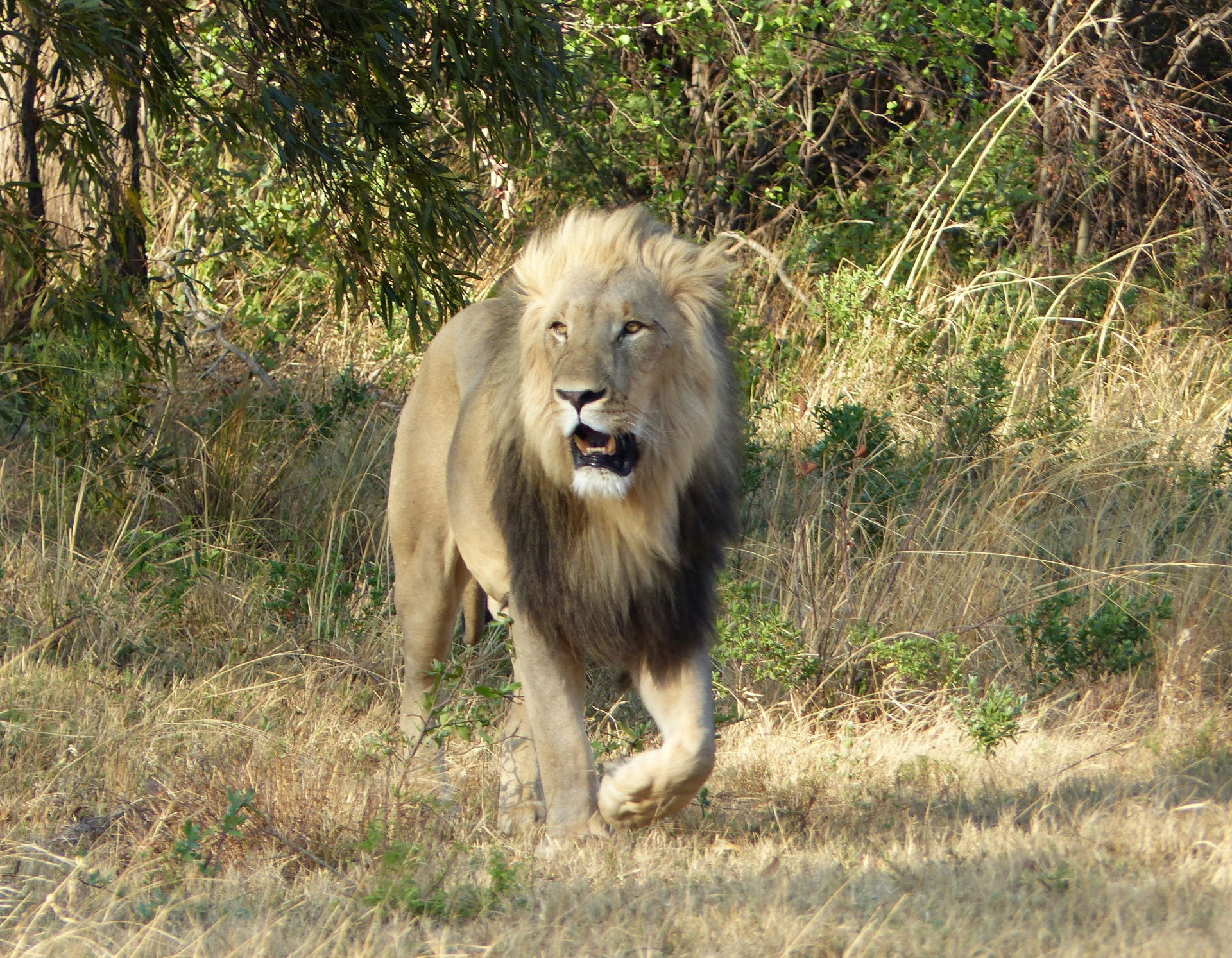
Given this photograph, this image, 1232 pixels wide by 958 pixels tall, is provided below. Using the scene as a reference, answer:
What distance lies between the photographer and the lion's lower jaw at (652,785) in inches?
128

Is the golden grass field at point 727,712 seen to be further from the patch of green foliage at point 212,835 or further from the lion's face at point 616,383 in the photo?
the lion's face at point 616,383

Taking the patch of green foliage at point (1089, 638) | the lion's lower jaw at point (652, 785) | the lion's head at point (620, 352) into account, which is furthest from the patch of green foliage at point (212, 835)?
the patch of green foliage at point (1089, 638)

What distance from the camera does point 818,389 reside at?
7.86 m

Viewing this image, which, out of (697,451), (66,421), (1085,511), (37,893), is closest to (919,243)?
(1085,511)

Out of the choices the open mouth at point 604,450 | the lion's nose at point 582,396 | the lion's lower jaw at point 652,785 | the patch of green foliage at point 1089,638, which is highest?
the lion's nose at point 582,396

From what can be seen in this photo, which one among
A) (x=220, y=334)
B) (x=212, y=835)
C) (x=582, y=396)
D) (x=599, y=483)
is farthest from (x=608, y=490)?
(x=220, y=334)

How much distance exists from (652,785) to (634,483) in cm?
70

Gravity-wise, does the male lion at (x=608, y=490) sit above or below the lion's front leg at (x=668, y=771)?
above

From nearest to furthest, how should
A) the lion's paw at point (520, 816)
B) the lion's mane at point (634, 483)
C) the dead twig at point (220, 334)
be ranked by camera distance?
the lion's mane at point (634, 483), the lion's paw at point (520, 816), the dead twig at point (220, 334)

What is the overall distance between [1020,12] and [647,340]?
19.3 feet

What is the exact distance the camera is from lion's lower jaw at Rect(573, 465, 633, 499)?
329 cm

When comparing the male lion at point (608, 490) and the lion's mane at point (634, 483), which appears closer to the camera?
the male lion at point (608, 490)

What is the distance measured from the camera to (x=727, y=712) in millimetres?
4766

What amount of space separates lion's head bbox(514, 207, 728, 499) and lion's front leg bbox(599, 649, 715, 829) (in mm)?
554
